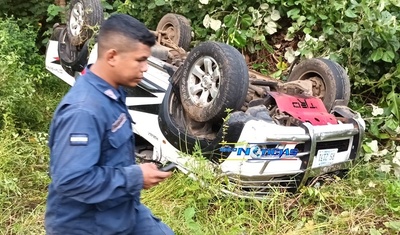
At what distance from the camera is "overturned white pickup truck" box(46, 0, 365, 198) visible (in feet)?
12.2

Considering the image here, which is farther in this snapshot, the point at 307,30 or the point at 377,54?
the point at 307,30

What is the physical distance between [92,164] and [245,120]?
2.02 m

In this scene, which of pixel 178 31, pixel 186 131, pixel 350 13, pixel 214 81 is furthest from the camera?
pixel 178 31

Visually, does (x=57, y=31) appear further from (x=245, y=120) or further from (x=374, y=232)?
(x=374, y=232)

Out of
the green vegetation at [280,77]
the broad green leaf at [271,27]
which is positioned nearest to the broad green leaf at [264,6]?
the green vegetation at [280,77]

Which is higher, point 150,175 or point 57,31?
point 150,175

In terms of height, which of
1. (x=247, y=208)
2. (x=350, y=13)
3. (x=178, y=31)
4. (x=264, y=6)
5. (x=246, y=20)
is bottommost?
(x=247, y=208)

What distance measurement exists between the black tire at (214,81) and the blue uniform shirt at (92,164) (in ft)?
5.68

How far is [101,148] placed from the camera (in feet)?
6.49

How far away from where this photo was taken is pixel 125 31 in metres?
2.05

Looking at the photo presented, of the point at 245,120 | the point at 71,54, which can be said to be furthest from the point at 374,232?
the point at 71,54

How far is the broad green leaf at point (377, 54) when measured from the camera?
17.5 ft

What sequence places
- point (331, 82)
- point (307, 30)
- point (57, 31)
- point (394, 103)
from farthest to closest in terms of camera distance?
point (57, 31) < point (307, 30) < point (394, 103) < point (331, 82)

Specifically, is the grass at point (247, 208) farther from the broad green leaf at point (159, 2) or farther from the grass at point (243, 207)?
the broad green leaf at point (159, 2)
